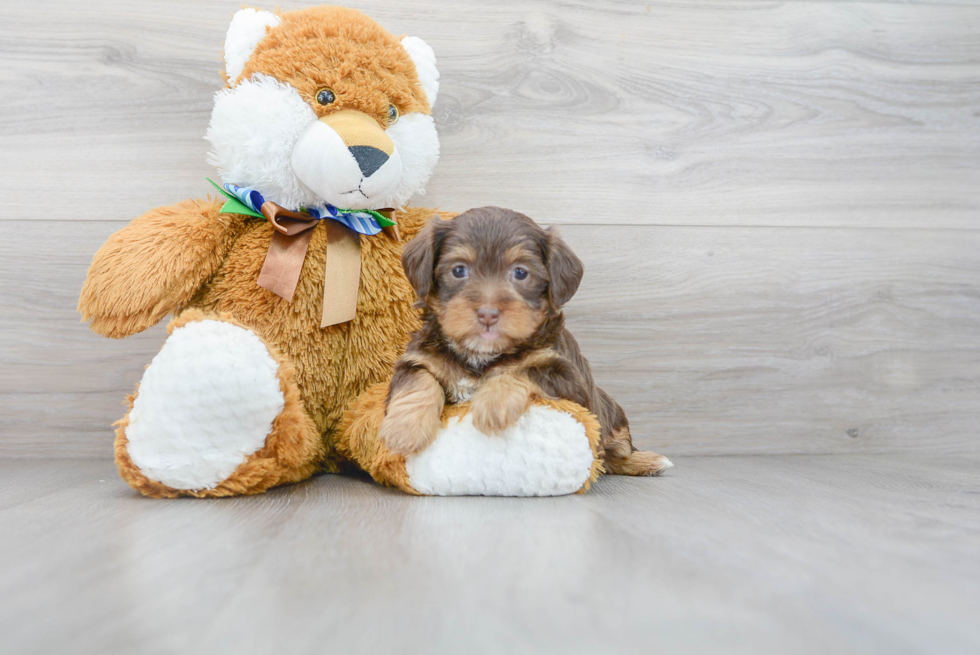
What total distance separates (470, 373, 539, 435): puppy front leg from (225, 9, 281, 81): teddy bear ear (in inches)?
36.9

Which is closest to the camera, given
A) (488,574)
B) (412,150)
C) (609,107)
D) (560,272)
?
(488,574)

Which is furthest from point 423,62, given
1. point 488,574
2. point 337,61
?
point 488,574

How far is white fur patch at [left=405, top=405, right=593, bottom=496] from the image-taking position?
1.35 m

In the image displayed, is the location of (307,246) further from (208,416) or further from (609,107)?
(609,107)

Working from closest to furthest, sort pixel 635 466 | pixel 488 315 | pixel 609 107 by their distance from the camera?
pixel 488 315 → pixel 635 466 → pixel 609 107

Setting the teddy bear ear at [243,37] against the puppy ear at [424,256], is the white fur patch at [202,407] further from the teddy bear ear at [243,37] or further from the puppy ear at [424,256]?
the teddy bear ear at [243,37]

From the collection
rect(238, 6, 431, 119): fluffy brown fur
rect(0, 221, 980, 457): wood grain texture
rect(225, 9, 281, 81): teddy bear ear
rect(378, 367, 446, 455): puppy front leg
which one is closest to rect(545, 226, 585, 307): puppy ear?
rect(378, 367, 446, 455): puppy front leg

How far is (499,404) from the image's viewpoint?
1.32 m

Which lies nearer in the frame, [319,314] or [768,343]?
[319,314]

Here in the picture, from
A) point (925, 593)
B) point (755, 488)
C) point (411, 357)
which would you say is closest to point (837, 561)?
point (925, 593)

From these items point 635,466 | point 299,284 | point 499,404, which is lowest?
point 635,466

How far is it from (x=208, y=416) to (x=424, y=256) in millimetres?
528

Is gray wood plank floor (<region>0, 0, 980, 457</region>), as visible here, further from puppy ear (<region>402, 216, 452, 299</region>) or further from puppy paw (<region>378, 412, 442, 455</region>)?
puppy paw (<region>378, 412, 442, 455</region>)

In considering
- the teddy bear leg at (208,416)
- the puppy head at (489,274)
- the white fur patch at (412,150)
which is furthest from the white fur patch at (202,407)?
the white fur patch at (412,150)
